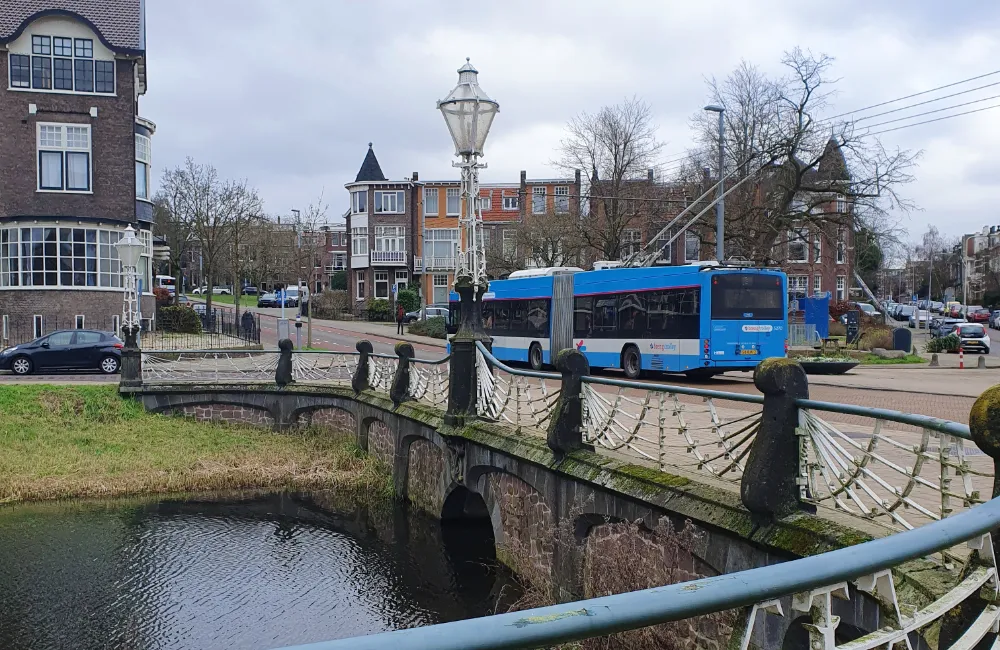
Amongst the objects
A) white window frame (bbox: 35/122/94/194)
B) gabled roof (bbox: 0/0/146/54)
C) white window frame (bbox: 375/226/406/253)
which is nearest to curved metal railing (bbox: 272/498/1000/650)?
white window frame (bbox: 35/122/94/194)

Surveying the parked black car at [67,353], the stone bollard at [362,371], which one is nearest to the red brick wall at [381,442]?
the stone bollard at [362,371]

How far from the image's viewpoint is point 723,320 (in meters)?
20.0

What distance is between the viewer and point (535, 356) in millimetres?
26219

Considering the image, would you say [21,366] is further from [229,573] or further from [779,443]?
[779,443]

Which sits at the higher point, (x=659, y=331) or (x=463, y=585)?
(x=659, y=331)

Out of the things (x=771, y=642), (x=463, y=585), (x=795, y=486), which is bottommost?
(x=463, y=585)

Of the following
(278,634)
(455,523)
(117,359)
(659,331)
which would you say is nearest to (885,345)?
(659,331)

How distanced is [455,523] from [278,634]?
16.2 ft

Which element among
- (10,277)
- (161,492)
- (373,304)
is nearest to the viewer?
(161,492)

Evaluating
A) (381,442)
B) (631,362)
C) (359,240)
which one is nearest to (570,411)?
(381,442)

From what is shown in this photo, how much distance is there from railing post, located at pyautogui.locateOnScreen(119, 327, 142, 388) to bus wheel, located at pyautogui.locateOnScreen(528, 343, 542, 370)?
11169 mm

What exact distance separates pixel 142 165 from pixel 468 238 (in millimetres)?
29419

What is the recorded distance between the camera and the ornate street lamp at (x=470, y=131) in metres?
11.0

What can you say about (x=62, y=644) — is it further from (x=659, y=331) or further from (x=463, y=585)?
(x=659, y=331)
